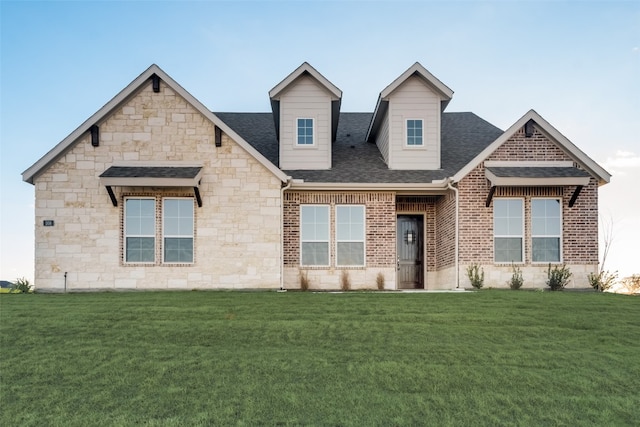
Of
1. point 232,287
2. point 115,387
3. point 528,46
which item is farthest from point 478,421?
point 528,46

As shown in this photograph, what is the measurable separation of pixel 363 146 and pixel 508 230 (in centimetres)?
594

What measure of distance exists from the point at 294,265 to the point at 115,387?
29.2ft

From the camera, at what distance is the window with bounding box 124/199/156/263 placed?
15242 millimetres

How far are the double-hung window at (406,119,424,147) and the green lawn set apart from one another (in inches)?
257

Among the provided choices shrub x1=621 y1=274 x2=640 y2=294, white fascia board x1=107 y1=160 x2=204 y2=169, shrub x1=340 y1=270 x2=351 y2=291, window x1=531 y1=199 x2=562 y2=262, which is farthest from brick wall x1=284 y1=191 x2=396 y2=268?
shrub x1=621 y1=274 x2=640 y2=294

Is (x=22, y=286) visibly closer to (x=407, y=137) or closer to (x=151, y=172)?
(x=151, y=172)

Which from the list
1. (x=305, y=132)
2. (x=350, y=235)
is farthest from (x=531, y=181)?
(x=305, y=132)

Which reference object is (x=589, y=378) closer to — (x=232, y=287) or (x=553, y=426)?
(x=553, y=426)

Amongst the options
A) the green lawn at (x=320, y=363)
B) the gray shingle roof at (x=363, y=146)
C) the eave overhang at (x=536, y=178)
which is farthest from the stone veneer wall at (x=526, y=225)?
the green lawn at (x=320, y=363)

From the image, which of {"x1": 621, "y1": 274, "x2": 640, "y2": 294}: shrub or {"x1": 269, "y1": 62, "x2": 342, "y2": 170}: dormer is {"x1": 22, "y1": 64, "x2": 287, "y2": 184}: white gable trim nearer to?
{"x1": 269, "y1": 62, "x2": 342, "y2": 170}: dormer

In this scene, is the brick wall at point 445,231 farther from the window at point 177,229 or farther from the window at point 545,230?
the window at point 177,229

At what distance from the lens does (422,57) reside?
683 inches

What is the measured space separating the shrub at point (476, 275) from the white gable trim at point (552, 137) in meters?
2.50

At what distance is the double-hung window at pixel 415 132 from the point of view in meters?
17.3
